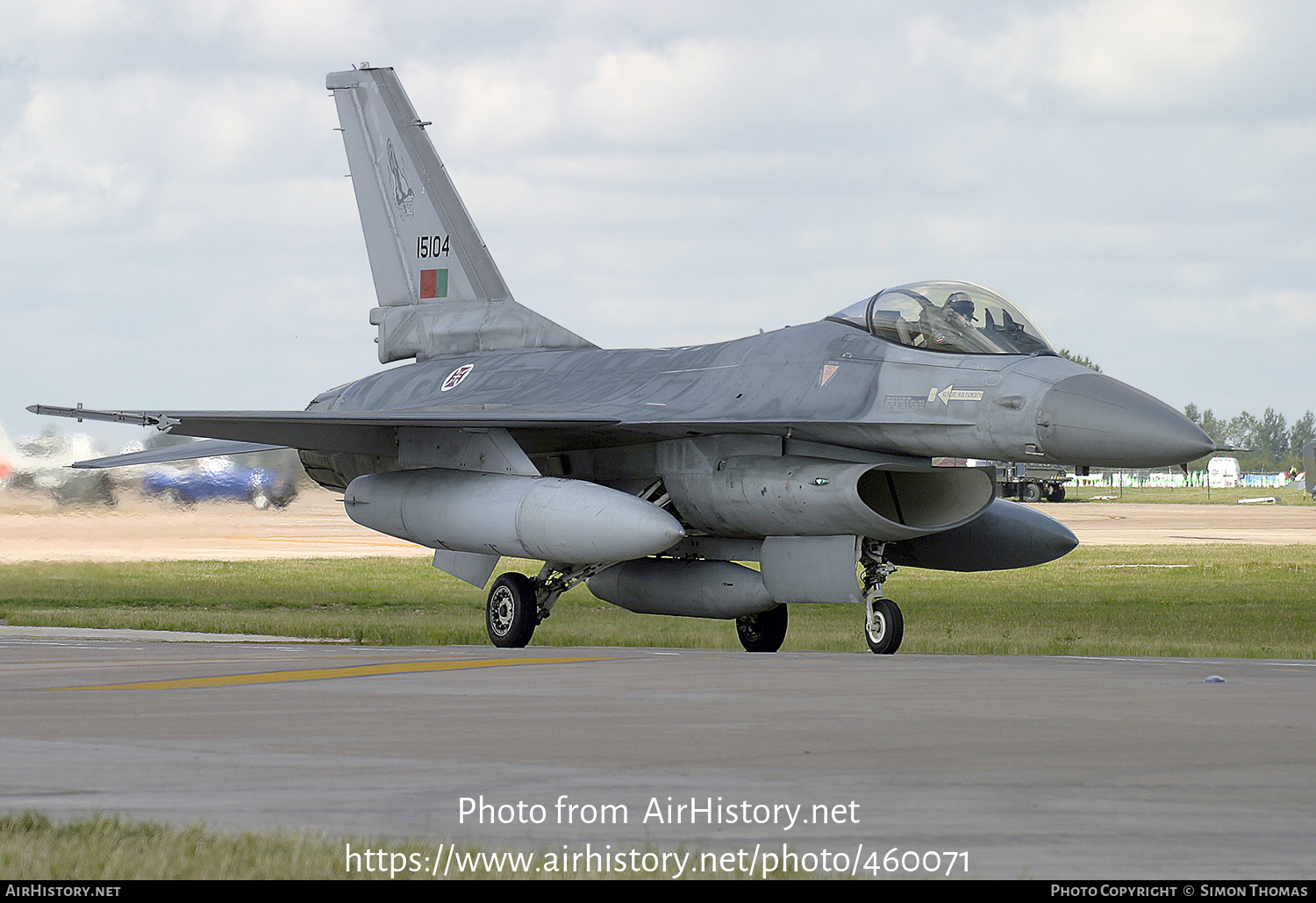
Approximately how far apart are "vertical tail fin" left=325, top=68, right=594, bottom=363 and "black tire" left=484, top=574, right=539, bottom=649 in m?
4.29

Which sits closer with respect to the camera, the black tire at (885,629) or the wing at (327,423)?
the black tire at (885,629)

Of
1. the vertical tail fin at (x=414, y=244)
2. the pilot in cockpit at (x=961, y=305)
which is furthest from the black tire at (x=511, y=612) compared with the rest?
the pilot in cockpit at (x=961, y=305)

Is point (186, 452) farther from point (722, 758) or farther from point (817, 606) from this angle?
point (722, 758)

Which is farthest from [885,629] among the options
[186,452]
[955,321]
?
[186,452]

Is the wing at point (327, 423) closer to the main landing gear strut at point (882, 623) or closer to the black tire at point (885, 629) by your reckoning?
the main landing gear strut at point (882, 623)

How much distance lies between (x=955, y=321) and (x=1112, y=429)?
6.30ft

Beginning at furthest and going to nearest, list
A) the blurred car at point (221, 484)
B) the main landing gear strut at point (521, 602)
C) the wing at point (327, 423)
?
1. the blurred car at point (221, 484)
2. the main landing gear strut at point (521, 602)
3. the wing at point (327, 423)

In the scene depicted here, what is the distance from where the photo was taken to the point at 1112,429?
1373cm

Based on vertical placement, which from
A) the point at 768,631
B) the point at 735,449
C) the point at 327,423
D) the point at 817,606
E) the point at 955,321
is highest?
the point at 955,321

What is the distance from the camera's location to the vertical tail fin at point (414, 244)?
2161 centimetres

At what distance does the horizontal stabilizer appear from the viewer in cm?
2173

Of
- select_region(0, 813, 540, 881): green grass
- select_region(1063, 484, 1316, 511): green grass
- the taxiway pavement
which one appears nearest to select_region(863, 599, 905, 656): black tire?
the taxiway pavement

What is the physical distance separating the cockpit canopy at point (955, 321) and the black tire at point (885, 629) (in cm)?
227

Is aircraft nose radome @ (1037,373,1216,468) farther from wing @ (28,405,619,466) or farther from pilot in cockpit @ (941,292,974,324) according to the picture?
wing @ (28,405,619,466)
